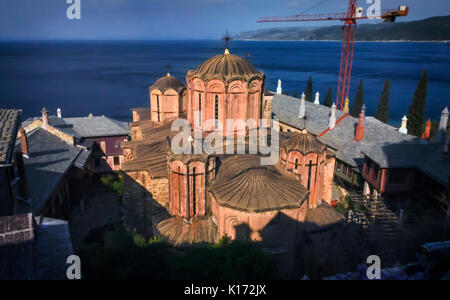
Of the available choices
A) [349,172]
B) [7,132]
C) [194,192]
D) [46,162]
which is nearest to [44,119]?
[46,162]

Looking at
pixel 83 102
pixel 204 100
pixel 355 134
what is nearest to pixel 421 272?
pixel 204 100

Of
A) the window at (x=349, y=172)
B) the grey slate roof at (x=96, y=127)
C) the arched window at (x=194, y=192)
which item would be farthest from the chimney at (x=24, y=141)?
the window at (x=349, y=172)

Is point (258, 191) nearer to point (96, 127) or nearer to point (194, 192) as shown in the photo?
point (194, 192)

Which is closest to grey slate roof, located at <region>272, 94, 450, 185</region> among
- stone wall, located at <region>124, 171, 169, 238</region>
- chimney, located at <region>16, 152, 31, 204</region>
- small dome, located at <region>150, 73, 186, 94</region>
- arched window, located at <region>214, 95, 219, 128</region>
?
arched window, located at <region>214, 95, 219, 128</region>

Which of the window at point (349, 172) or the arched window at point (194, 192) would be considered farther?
the window at point (349, 172)

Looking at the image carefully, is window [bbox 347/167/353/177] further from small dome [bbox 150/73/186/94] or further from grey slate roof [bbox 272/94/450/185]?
small dome [bbox 150/73/186/94]

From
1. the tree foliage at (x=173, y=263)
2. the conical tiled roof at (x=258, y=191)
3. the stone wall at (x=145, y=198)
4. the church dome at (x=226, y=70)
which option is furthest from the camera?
the church dome at (x=226, y=70)

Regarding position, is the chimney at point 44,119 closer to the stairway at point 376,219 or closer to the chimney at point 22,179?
the chimney at point 22,179
